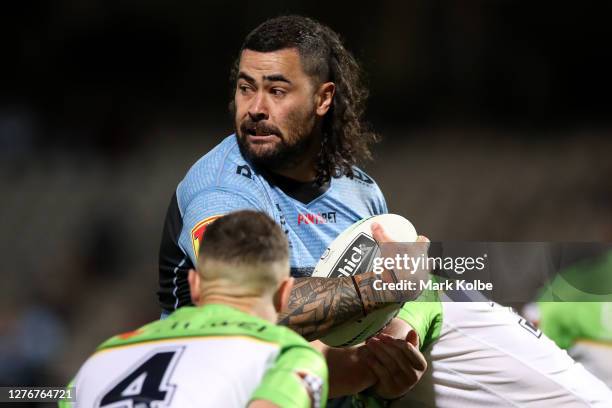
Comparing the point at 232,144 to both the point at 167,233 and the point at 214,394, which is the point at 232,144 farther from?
the point at 214,394

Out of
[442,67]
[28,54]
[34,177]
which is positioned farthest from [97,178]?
[442,67]

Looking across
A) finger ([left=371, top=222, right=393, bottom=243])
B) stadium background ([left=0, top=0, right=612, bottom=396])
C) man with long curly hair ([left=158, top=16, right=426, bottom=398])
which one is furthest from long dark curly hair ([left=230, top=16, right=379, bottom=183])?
stadium background ([left=0, top=0, right=612, bottom=396])

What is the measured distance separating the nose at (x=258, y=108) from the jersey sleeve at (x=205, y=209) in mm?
330

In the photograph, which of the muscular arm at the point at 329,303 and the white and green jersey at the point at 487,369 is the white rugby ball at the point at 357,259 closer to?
the muscular arm at the point at 329,303

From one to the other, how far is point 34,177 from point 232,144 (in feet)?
10.2

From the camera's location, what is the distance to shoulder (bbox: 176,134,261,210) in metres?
3.23

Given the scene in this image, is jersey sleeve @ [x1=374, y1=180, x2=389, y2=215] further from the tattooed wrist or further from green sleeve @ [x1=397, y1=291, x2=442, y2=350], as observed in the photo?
the tattooed wrist

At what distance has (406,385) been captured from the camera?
331cm

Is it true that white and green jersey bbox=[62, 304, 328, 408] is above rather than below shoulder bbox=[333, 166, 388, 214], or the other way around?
below

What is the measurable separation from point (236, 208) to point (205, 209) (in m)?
0.10

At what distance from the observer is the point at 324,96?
367 centimetres

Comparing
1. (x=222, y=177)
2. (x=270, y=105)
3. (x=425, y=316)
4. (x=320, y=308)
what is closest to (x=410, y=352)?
(x=425, y=316)

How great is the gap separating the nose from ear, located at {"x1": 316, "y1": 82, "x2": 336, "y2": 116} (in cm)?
28

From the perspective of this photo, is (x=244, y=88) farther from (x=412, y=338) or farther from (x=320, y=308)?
(x=412, y=338)
